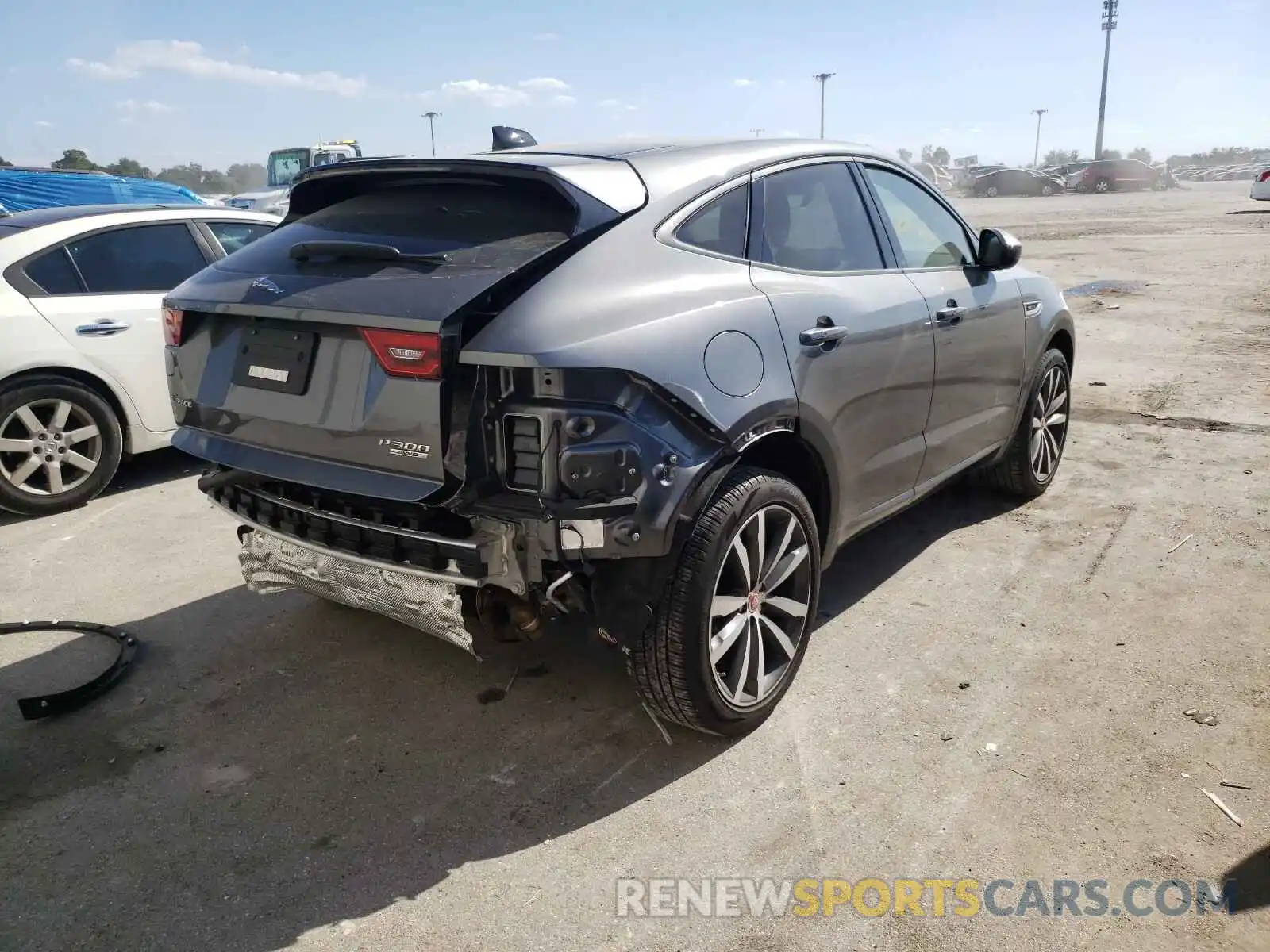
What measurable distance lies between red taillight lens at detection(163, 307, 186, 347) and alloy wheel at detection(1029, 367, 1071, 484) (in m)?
4.03

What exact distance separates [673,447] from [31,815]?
2.21 meters

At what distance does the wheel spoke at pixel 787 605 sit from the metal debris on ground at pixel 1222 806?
1292 millimetres

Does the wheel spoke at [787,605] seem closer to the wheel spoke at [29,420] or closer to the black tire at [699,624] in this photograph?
the black tire at [699,624]

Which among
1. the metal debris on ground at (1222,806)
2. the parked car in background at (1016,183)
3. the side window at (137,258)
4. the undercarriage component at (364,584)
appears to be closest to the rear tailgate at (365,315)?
the undercarriage component at (364,584)

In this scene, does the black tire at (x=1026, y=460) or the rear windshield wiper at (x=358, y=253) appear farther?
the black tire at (x=1026, y=460)

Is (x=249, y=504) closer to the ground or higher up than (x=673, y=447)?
closer to the ground

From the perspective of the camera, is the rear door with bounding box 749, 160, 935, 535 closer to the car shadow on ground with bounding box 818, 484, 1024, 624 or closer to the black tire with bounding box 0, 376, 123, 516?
the car shadow on ground with bounding box 818, 484, 1024, 624

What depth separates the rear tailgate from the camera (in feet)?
8.64

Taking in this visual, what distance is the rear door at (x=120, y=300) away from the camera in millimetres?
5660

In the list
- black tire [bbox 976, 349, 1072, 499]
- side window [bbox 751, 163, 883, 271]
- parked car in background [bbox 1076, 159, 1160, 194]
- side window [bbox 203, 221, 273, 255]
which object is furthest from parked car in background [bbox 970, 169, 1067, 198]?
side window [bbox 751, 163, 883, 271]

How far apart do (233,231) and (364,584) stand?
15.2 ft

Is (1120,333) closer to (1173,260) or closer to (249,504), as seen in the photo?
(1173,260)

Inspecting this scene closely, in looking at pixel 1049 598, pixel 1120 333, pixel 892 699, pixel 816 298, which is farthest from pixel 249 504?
pixel 1120 333

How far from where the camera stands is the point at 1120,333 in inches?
394
